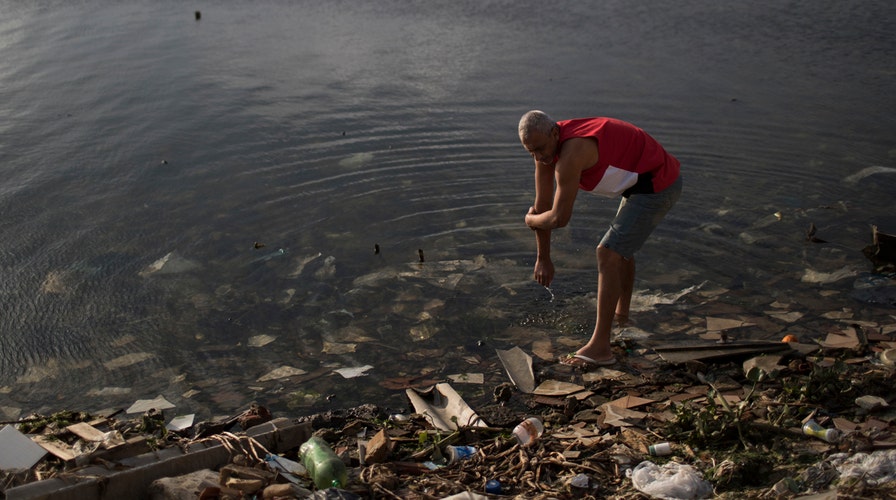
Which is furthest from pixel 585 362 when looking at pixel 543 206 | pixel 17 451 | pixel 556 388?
pixel 17 451

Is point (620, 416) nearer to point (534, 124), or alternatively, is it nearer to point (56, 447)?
point (534, 124)

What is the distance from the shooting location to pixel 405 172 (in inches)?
364

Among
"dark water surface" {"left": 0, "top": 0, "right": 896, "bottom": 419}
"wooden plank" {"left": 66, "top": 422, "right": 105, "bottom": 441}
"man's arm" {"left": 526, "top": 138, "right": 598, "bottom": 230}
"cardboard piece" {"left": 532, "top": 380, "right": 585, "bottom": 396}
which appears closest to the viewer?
"wooden plank" {"left": 66, "top": 422, "right": 105, "bottom": 441}

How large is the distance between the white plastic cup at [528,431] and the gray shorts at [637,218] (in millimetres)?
1533

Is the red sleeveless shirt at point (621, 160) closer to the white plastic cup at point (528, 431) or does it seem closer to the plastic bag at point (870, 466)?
the white plastic cup at point (528, 431)

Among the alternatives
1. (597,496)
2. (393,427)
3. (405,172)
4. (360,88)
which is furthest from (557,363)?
(360,88)

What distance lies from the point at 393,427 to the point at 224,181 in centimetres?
502

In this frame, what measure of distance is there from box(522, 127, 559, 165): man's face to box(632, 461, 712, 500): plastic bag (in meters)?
2.04

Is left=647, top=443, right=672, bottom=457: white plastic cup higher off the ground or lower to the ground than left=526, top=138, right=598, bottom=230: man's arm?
lower

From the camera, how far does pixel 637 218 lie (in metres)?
5.49

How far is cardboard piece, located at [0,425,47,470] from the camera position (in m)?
4.02

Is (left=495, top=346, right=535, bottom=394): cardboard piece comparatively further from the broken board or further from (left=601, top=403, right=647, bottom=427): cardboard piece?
the broken board

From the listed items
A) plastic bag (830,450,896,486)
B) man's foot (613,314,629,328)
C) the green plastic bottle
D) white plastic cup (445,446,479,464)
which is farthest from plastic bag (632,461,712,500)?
man's foot (613,314,629,328)

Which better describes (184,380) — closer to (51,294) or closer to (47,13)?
(51,294)
